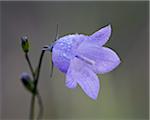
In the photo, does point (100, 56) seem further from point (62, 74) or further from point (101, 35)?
point (62, 74)

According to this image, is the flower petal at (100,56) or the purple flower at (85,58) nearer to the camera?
the purple flower at (85,58)

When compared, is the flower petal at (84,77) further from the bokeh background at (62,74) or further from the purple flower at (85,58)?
the bokeh background at (62,74)

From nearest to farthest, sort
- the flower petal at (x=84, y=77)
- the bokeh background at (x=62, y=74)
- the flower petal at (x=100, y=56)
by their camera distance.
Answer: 1. the flower petal at (x=84, y=77)
2. the flower petal at (x=100, y=56)
3. the bokeh background at (x=62, y=74)

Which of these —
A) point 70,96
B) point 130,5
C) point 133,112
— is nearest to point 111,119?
point 133,112

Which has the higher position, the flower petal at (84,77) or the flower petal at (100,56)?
the flower petal at (100,56)

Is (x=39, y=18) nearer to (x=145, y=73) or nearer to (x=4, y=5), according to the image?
(x=4, y=5)

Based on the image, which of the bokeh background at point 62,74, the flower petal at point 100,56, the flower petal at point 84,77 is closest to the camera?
the flower petal at point 84,77

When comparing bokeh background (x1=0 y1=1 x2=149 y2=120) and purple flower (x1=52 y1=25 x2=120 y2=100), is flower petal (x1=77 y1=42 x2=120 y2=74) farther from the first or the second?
bokeh background (x1=0 y1=1 x2=149 y2=120)

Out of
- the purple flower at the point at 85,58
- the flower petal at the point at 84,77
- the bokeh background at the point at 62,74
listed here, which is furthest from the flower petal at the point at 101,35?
the bokeh background at the point at 62,74

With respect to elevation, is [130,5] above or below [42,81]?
above
